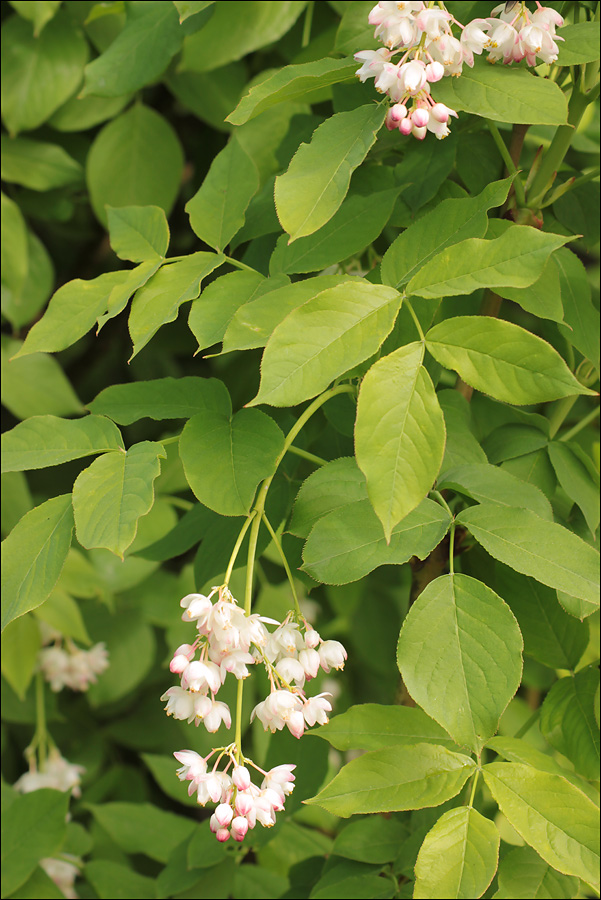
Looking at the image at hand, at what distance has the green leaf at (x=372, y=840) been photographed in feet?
2.64

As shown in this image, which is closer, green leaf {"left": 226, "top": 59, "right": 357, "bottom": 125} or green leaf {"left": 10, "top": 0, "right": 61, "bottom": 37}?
green leaf {"left": 226, "top": 59, "right": 357, "bottom": 125}

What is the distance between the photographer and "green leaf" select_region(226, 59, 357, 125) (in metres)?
0.62

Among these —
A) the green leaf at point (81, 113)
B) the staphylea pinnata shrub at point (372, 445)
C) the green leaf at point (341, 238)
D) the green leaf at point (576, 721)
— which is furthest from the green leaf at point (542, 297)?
the green leaf at point (81, 113)

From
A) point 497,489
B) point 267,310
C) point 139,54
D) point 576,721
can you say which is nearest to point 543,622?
point 576,721

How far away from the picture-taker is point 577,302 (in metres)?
0.79

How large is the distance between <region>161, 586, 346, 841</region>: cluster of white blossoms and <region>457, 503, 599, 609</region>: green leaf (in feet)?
0.45

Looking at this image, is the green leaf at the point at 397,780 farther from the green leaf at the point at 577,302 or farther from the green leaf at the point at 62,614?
the green leaf at the point at 62,614

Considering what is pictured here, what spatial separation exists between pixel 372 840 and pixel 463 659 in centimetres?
35

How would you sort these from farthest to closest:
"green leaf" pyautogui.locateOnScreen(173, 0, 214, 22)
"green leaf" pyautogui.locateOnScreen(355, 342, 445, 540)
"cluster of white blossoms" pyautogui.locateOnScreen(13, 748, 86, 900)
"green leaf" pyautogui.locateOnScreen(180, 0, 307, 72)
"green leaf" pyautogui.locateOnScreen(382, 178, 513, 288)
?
"cluster of white blossoms" pyautogui.locateOnScreen(13, 748, 86, 900) → "green leaf" pyautogui.locateOnScreen(180, 0, 307, 72) → "green leaf" pyautogui.locateOnScreen(173, 0, 214, 22) → "green leaf" pyautogui.locateOnScreen(382, 178, 513, 288) → "green leaf" pyautogui.locateOnScreen(355, 342, 445, 540)

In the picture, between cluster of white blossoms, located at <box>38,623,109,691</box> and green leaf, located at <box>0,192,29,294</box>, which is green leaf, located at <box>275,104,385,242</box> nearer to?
green leaf, located at <box>0,192,29,294</box>

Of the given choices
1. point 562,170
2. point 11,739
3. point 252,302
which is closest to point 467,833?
point 252,302

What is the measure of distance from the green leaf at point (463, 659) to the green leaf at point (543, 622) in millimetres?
203

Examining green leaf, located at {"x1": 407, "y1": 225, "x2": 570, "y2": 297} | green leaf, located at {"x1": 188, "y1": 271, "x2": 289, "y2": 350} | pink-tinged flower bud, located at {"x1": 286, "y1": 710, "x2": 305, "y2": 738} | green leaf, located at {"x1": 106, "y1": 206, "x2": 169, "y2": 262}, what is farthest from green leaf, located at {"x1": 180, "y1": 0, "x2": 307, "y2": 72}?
pink-tinged flower bud, located at {"x1": 286, "y1": 710, "x2": 305, "y2": 738}

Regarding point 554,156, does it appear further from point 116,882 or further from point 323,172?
point 116,882
